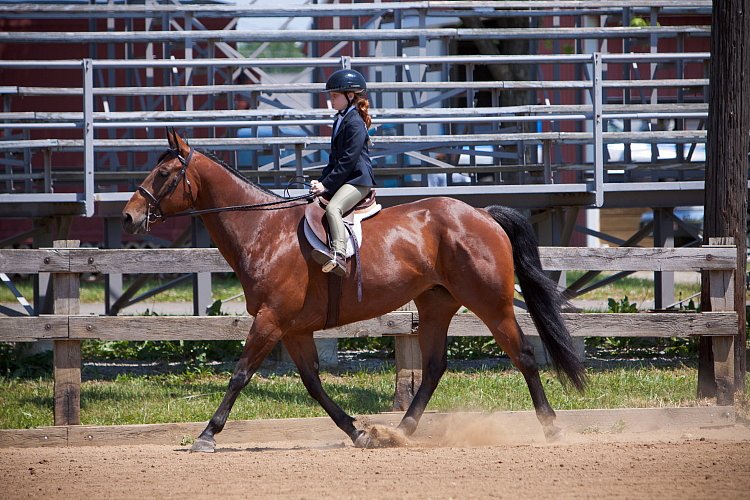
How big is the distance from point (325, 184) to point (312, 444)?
2.20 m

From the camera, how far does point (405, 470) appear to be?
607 cm

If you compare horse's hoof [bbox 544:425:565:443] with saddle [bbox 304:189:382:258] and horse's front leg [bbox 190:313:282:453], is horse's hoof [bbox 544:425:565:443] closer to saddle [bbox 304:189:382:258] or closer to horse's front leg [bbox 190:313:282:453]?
saddle [bbox 304:189:382:258]

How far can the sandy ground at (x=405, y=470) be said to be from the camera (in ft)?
18.0

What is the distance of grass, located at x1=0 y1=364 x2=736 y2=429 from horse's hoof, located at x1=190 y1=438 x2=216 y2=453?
1364 millimetres

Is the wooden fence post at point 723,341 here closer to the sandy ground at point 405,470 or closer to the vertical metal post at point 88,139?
the sandy ground at point 405,470

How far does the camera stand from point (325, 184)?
717 cm

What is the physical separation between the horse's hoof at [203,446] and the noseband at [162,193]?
168 centimetres

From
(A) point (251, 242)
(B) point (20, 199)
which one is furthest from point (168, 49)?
(A) point (251, 242)

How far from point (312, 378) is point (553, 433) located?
197 cm

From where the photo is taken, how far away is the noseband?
23.4 ft

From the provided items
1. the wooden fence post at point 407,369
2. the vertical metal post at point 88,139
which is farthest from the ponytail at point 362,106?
the vertical metal post at point 88,139

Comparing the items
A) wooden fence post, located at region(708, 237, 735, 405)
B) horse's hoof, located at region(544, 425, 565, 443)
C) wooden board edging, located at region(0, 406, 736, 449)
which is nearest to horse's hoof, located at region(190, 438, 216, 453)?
wooden board edging, located at region(0, 406, 736, 449)

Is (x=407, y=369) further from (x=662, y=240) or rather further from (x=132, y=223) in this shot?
(x=662, y=240)

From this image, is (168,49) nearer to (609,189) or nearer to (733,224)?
(609,189)
